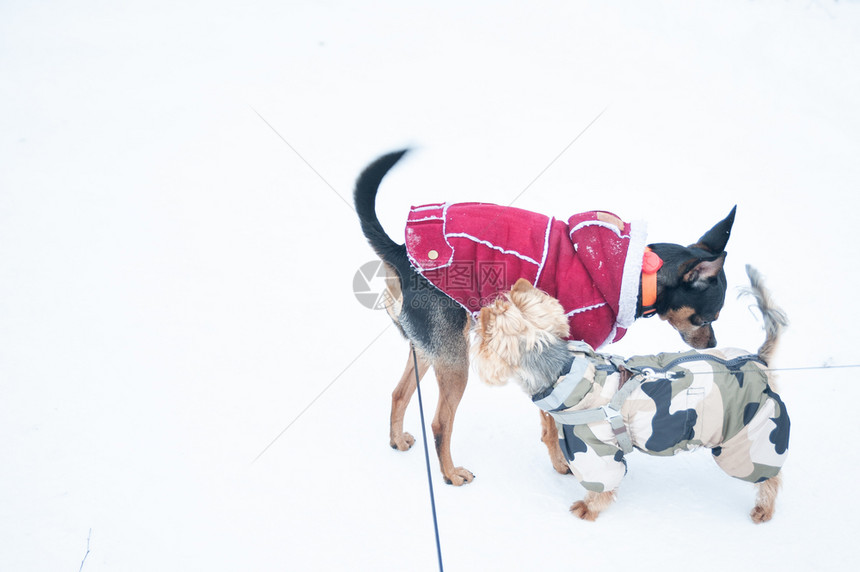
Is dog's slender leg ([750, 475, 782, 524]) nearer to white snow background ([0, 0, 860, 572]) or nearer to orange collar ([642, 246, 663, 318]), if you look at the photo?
white snow background ([0, 0, 860, 572])

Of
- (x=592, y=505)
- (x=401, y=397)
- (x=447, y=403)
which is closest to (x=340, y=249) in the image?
(x=401, y=397)

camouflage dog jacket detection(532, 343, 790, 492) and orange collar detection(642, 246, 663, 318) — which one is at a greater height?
orange collar detection(642, 246, 663, 318)

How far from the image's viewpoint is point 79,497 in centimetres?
284

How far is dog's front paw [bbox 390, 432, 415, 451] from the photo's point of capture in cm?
317

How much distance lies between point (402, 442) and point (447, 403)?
48 cm

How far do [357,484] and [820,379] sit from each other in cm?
289

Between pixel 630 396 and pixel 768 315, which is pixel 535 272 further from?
pixel 768 315

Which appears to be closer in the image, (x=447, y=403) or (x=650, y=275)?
(x=650, y=275)

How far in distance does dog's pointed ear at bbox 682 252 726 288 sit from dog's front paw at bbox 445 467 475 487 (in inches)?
59.3

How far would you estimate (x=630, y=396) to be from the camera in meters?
2.53

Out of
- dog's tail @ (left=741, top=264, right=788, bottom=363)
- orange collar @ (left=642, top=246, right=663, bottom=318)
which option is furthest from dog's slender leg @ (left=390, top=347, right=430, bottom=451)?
dog's tail @ (left=741, top=264, right=788, bottom=363)

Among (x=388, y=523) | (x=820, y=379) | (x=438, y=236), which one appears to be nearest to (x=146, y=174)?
(x=438, y=236)

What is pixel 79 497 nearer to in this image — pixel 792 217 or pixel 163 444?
pixel 163 444

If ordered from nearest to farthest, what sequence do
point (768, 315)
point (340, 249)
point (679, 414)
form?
point (679, 414)
point (768, 315)
point (340, 249)
